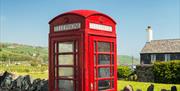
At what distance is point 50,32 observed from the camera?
721 cm

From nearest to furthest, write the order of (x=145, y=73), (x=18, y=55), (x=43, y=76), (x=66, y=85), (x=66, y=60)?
1. (x=66, y=60)
2. (x=66, y=85)
3. (x=43, y=76)
4. (x=145, y=73)
5. (x=18, y=55)

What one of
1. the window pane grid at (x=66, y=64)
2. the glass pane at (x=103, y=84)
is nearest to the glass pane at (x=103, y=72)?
the glass pane at (x=103, y=84)

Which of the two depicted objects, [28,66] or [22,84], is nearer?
[22,84]

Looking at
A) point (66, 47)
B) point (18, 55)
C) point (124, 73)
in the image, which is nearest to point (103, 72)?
point (66, 47)

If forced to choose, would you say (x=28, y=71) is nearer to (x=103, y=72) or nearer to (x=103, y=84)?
(x=103, y=84)

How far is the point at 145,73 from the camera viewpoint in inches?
1041

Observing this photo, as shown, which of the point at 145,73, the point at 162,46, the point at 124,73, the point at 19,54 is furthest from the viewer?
the point at 19,54

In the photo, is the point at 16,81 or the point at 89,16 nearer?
the point at 89,16

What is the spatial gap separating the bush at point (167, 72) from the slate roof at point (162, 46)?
283 inches

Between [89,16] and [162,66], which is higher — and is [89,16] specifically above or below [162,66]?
above

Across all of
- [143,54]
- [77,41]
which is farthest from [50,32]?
[143,54]

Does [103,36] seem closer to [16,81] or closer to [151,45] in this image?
[16,81]

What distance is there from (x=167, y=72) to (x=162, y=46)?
923 centimetres

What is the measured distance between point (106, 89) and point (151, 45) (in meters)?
27.4
